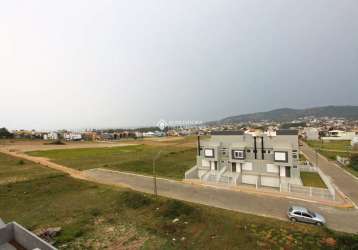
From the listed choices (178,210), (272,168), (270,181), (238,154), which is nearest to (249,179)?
(270,181)

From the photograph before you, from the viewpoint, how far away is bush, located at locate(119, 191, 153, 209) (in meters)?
21.2

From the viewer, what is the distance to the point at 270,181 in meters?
28.1

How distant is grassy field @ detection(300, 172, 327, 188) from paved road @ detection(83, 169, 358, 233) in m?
6.18

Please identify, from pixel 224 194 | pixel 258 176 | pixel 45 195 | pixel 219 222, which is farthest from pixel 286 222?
pixel 45 195

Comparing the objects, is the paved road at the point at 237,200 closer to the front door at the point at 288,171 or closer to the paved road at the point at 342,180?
the paved road at the point at 342,180

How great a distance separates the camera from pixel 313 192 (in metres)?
22.3

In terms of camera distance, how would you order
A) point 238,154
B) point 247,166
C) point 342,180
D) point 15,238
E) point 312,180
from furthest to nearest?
point 342,180 < point 238,154 < point 247,166 < point 312,180 < point 15,238

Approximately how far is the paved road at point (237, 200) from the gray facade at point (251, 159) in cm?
393

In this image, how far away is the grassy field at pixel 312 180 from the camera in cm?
2592

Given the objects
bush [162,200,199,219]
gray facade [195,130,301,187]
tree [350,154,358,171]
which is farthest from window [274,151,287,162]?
tree [350,154,358,171]

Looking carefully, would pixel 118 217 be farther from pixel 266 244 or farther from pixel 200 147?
pixel 200 147

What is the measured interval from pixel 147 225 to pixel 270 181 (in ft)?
60.4

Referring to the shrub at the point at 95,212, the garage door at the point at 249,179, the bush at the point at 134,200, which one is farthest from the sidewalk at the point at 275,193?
the shrub at the point at 95,212

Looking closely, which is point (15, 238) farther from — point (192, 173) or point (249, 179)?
point (249, 179)
